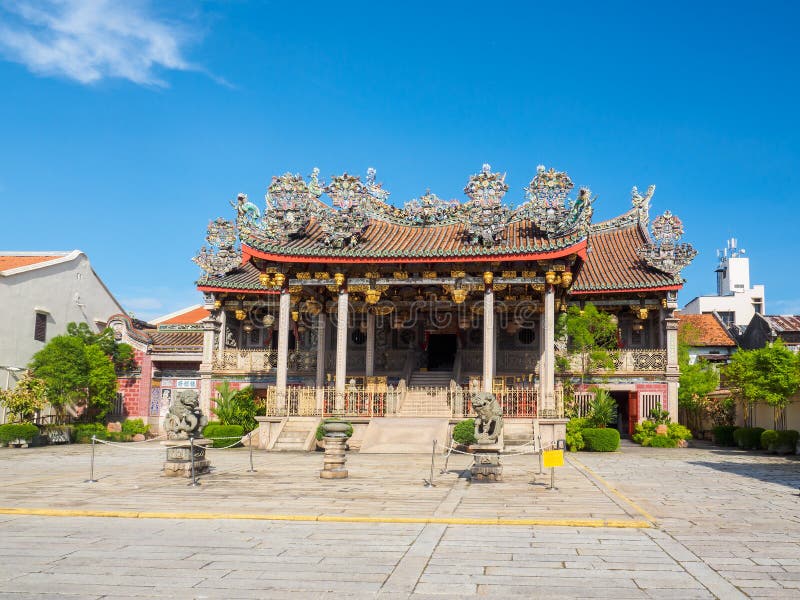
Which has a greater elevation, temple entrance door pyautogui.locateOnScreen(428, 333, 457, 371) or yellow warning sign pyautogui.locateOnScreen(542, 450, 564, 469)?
temple entrance door pyautogui.locateOnScreen(428, 333, 457, 371)

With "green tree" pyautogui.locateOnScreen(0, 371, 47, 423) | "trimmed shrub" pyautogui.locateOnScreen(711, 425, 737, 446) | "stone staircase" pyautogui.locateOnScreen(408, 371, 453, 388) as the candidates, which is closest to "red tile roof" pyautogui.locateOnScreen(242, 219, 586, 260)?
"stone staircase" pyautogui.locateOnScreen(408, 371, 453, 388)

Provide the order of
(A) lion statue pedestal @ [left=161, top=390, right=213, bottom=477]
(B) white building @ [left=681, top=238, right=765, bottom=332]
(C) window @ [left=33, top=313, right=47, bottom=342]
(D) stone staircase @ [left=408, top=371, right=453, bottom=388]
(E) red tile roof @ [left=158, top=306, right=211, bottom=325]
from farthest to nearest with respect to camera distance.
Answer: (B) white building @ [left=681, top=238, right=765, bottom=332] → (E) red tile roof @ [left=158, top=306, right=211, bottom=325] → (C) window @ [left=33, top=313, right=47, bottom=342] → (D) stone staircase @ [left=408, top=371, right=453, bottom=388] → (A) lion statue pedestal @ [left=161, top=390, right=213, bottom=477]

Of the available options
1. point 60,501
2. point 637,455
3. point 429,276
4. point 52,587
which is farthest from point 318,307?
point 52,587

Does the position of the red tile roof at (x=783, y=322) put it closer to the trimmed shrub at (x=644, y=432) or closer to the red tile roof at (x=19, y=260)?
the trimmed shrub at (x=644, y=432)

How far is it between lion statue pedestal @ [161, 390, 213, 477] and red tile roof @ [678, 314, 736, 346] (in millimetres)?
29766

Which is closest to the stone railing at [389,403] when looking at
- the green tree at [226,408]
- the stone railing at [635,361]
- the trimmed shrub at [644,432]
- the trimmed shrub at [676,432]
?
the green tree at [226,408]

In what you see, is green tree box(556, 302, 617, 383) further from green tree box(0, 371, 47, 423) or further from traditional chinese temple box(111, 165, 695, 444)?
green tree box(0, 371, 47, 423)

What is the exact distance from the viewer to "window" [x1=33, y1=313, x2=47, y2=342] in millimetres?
31436

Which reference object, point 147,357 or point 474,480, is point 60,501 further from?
point 147,357

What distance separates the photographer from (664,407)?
28.7m

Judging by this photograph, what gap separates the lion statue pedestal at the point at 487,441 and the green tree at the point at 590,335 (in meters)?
15.1

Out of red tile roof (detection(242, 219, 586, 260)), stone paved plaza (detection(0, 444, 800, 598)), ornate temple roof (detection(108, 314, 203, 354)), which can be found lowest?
stone paved plaza (detection(0, 444, 800, 598))

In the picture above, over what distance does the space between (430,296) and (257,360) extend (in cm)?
892

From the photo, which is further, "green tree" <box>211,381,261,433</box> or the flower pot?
"green tree" <box>211,381,261,433</box>
